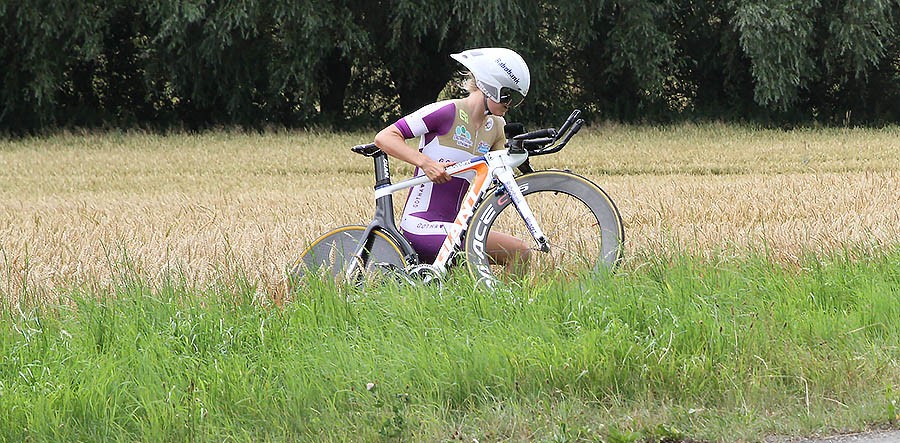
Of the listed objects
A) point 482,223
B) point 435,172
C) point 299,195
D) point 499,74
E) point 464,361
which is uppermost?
point 499,74

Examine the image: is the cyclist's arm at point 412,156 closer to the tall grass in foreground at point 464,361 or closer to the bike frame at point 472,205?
the bike frame at point 472,205

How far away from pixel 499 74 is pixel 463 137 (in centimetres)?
41

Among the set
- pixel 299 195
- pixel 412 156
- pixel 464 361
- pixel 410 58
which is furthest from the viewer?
pixel 410 58

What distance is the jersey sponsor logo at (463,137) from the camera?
18.9ft

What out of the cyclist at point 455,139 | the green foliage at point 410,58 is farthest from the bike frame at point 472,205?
the green foliage at point 410,58

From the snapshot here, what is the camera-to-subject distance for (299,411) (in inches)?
165

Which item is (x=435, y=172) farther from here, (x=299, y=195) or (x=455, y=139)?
(x=299, y=195)

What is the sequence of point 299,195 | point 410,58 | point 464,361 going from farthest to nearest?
point 410,58, point 299,195, point 464,361

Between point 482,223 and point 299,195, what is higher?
point 482,223

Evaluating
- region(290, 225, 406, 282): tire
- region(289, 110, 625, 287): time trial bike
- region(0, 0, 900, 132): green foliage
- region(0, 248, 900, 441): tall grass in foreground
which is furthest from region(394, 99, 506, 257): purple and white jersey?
region(0, 0, 900, 132): green foliage

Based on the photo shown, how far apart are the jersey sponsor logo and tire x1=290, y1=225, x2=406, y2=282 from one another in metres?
0.60

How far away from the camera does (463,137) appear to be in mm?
5777

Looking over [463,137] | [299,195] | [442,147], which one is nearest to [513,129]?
[463,137]

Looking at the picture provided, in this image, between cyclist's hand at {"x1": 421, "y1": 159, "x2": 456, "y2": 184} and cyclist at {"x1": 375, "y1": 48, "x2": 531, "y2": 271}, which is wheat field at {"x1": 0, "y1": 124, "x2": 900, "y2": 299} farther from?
cyclist's hand at {"x1": 421, "y1": 159, "x2": 456, "y2": 184}
